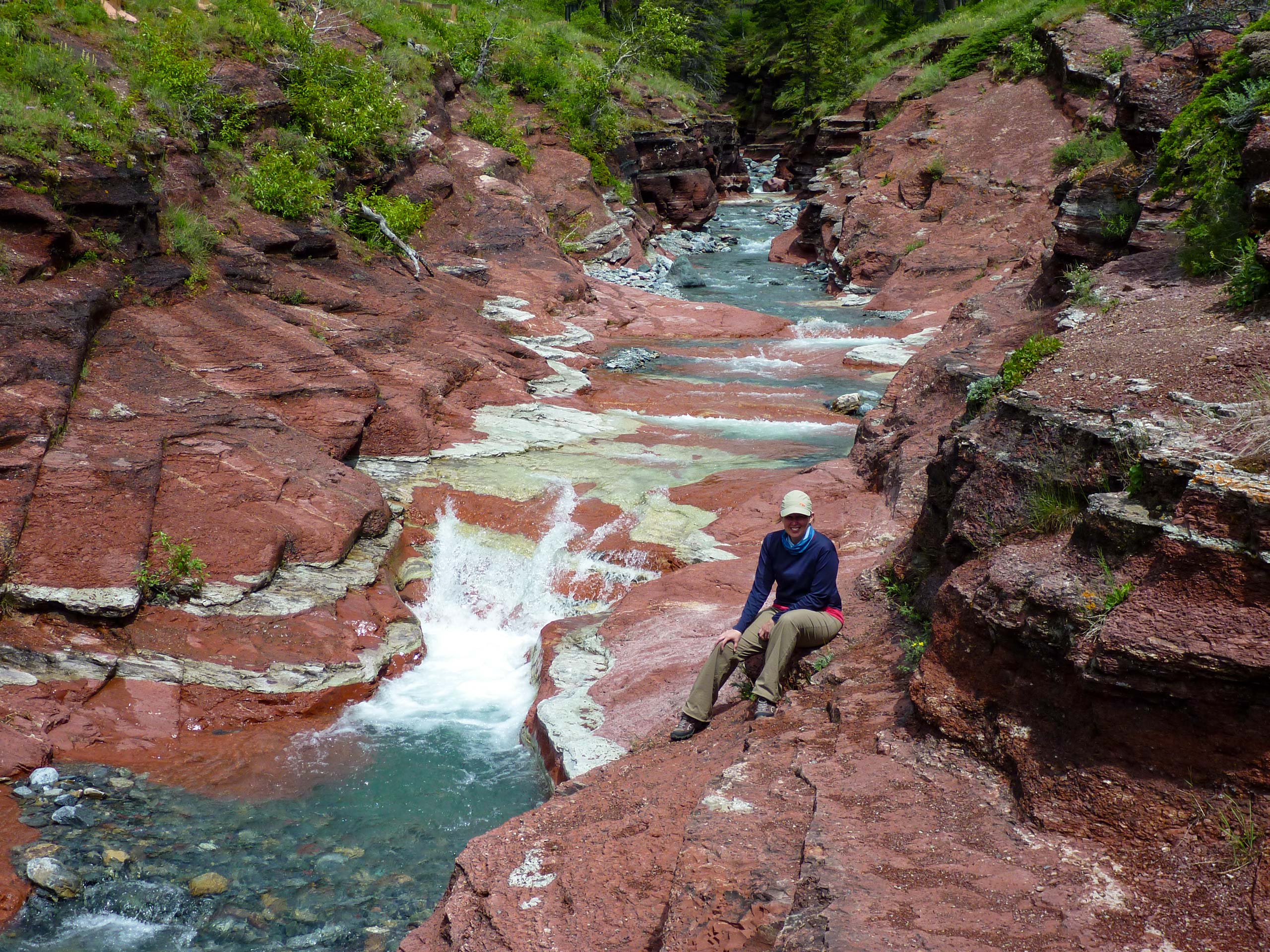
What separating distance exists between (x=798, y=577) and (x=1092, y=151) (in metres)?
13.8

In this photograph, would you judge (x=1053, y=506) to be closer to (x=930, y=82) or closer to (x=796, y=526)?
(x=796, y=526)

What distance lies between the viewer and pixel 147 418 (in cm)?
1049

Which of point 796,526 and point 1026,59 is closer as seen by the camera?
point 796,526

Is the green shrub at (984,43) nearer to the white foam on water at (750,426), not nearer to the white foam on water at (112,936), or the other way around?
the white foam on water at (750,426)

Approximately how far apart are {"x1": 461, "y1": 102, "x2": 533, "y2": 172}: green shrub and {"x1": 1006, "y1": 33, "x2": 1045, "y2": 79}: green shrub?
17.5 m

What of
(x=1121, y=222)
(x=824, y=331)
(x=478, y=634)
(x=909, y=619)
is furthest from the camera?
(x=824, y=331)

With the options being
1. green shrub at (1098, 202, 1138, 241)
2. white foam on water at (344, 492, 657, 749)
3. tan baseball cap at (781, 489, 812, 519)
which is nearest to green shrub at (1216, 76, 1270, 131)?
green shrub at (1098, 202, 1138, 241)

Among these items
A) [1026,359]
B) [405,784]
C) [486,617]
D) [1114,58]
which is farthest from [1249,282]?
[1114,58]

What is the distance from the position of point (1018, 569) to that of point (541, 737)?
4.77 meters

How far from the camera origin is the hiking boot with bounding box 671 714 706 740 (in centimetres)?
630

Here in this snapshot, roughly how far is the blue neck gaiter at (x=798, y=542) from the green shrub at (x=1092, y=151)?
10236 mm

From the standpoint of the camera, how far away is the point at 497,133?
28641 millimetres

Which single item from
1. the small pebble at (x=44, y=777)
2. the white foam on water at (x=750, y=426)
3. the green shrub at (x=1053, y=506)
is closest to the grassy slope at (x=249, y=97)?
the white foam on water at (x=750, y=426)

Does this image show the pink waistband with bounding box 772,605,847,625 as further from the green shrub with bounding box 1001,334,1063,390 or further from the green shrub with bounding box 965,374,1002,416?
the green shrub with bounding box 1001,334,1063,390
